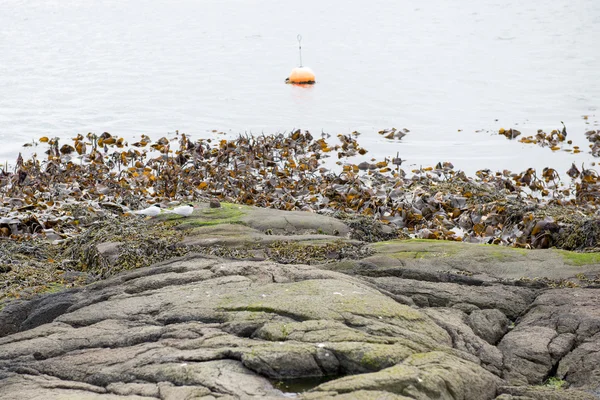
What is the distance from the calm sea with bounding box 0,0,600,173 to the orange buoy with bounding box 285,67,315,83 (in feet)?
0.93

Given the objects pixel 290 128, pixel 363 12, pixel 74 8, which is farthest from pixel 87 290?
pixel 74 8

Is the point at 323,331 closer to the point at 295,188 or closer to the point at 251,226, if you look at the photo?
the point at 251,226

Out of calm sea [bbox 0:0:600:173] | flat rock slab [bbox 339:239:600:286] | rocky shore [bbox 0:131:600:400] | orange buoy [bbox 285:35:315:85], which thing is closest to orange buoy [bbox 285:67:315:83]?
orange buoy [bbox 285:35:315:85]

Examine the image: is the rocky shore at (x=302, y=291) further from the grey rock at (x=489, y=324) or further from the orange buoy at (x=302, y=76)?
the orange buoy at (x=302, y=76)

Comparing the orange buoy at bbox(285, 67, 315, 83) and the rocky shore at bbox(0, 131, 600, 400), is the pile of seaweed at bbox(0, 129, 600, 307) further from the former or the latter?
the orange buoy at bbox(285, 67, 315, 83)

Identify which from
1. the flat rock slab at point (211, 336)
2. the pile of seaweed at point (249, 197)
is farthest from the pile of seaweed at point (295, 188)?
the flat rock slab at point (211, 336)

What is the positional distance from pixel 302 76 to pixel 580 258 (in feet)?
44.6

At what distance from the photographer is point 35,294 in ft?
21.0

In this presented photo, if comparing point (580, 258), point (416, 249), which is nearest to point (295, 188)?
point (416, 249)

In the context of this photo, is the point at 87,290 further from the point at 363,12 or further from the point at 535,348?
the point at 363,12

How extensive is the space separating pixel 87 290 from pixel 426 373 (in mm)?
3001

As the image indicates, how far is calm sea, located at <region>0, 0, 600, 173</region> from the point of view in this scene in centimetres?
1524

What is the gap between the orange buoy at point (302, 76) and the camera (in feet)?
63.9

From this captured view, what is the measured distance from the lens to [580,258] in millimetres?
6602
